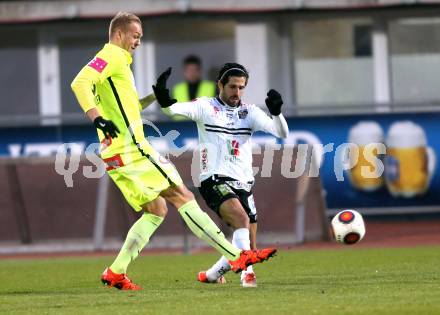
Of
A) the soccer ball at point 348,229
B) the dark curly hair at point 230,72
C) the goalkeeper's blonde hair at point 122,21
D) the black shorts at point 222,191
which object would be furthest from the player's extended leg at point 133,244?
the soccer ball at point 348,229

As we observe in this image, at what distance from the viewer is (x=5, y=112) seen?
24031 mm

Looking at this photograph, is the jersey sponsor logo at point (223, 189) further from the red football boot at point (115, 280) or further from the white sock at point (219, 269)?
the red football boot at point (115, 280)

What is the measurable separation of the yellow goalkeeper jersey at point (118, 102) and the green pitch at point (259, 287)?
117 cm

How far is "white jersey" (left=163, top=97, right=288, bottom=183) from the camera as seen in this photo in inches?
443

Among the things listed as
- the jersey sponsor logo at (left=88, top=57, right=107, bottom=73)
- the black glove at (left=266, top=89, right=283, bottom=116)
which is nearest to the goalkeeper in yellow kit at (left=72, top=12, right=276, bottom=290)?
the jersey sponsor logo at (left=88, top=57, right=107, bottom=73)

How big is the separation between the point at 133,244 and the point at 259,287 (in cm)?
109

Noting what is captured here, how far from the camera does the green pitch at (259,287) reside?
931 cm

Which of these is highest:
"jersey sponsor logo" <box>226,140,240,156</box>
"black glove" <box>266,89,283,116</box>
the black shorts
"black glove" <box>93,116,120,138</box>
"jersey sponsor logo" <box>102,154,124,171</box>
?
"black glove" <box>266,89,283,116</box>

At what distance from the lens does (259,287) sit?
36.1 feet

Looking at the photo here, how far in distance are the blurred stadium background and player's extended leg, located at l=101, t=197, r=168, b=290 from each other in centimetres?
703

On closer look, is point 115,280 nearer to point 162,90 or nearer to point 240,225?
point 240,225

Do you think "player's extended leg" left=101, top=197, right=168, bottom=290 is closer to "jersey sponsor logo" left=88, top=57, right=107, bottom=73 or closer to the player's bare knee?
the player's bare knee

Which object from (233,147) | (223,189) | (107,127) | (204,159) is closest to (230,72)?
(233,147)

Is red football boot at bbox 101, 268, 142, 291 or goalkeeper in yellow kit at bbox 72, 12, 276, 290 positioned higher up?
goalkeeper in yellow kit at bbox 72, 12, 276, 290
